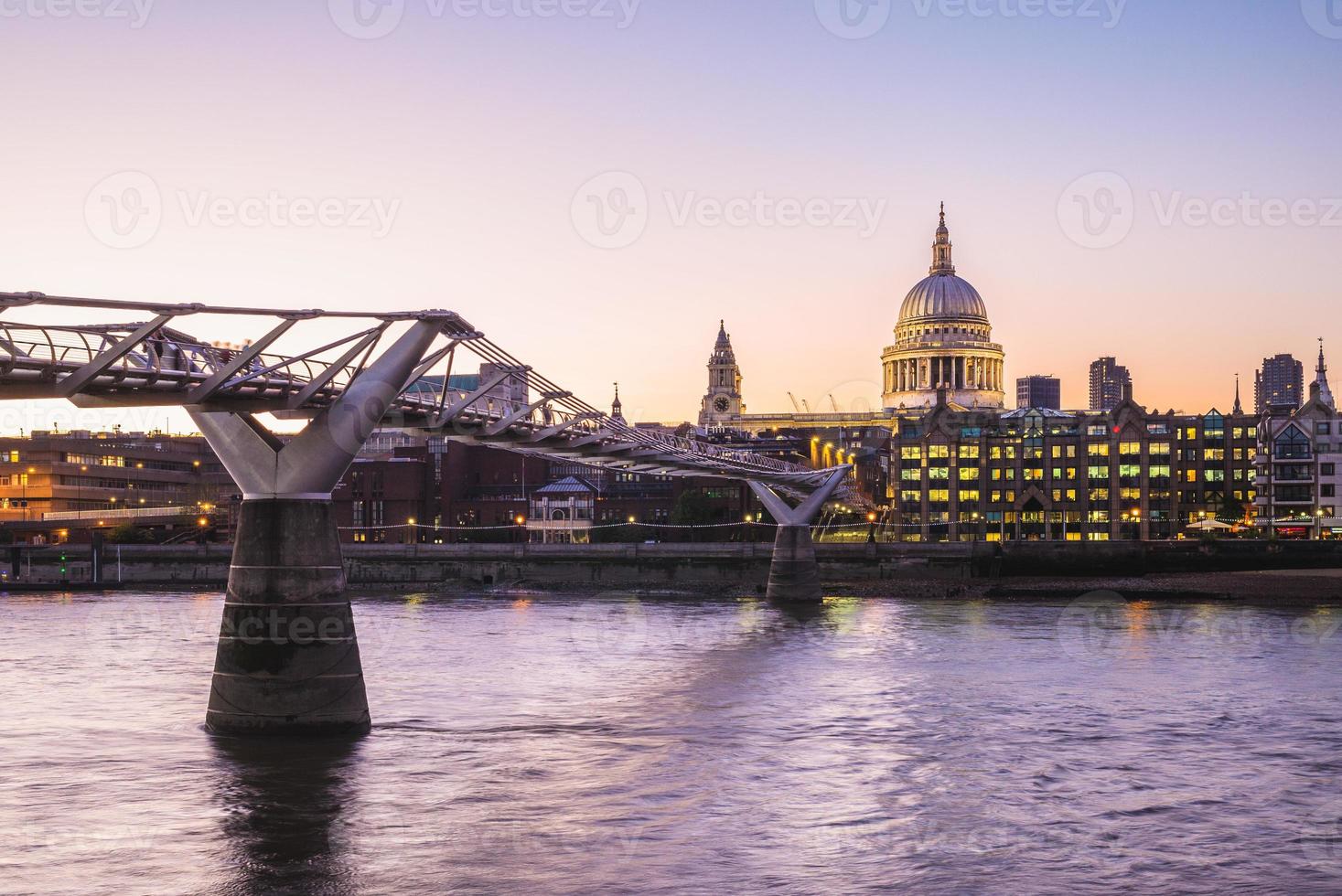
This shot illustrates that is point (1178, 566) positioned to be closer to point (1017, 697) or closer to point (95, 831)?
point (1017, 697)

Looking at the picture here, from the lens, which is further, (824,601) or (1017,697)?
(824,601)

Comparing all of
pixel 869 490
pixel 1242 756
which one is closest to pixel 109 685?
pixel 1242 756

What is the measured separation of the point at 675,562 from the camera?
115938mm

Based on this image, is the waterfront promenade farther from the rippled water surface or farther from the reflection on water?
the reflection on water

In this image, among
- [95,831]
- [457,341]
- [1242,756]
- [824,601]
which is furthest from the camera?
[824,601]

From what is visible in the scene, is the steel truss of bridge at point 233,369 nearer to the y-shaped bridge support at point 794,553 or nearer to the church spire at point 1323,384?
the y-shaped bridge support at point 794,553

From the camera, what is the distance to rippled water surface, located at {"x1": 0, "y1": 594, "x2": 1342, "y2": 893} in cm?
2359

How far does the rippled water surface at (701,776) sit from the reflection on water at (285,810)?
0.08 metres

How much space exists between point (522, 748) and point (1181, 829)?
1452cm

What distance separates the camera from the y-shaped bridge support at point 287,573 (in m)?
31.5

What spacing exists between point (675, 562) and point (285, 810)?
89.3 metres

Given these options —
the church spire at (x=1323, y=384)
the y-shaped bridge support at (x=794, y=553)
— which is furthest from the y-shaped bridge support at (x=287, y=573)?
the church spire at (x=1323, y=384)

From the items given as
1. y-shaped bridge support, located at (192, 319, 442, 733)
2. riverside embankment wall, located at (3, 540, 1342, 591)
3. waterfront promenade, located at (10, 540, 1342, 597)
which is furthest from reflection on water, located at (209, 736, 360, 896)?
riverside embankment wall, located at (3, 540, 1342, 591)

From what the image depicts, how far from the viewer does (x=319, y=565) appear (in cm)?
3181
